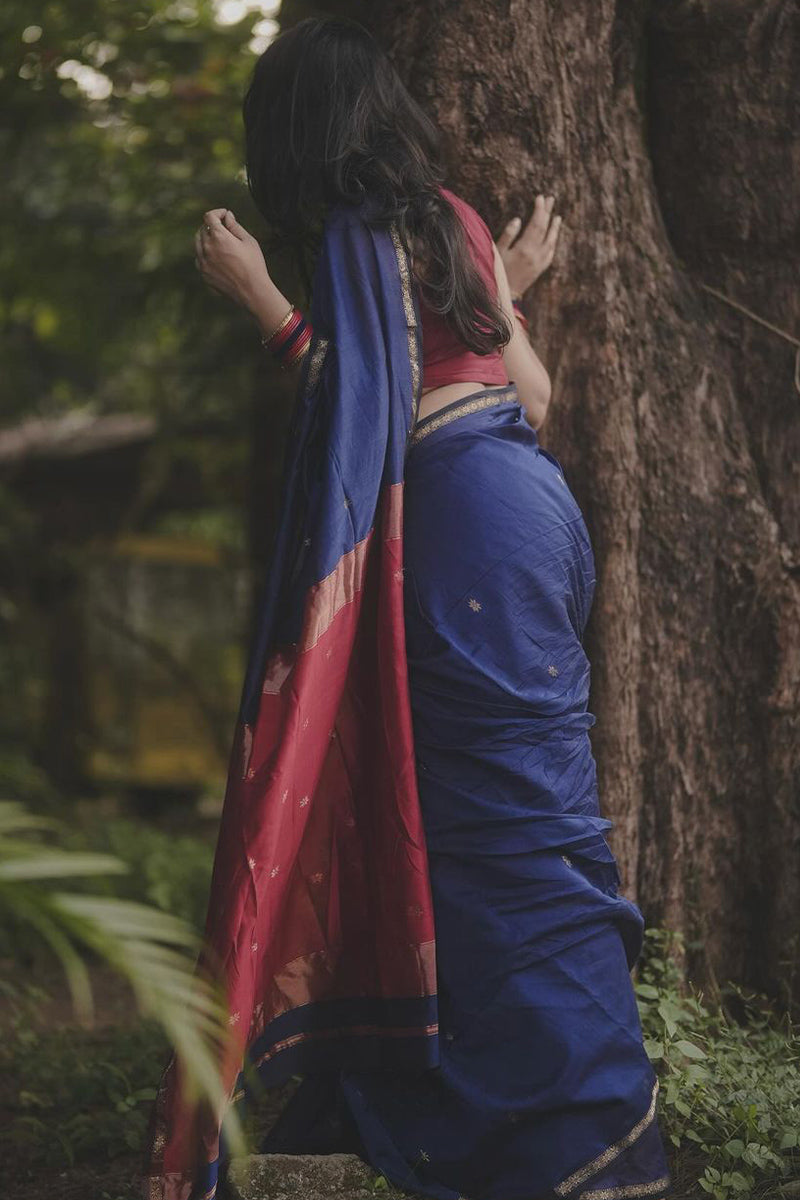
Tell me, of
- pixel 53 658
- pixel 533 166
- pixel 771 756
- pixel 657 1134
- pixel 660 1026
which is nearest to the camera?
pixel 657 1134

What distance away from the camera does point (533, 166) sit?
2732mm

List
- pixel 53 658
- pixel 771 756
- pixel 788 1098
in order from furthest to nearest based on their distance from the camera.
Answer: pixel 53 658 < pixel 771 756 < pixel 788 1098

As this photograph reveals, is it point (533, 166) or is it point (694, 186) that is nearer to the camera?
point (533, 166)

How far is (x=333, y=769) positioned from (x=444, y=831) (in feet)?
0.79

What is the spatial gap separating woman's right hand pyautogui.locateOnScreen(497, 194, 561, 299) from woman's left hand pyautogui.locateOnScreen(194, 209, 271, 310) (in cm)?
Result: 63

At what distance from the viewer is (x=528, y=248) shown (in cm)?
268

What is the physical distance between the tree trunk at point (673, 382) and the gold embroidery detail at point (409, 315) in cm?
49

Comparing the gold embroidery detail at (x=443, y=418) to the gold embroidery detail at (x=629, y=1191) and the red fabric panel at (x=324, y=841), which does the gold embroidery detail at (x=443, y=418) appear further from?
the gold embroidery detail at (x=629, y=1191)

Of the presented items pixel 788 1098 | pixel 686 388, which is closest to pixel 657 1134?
pixel 788 1098

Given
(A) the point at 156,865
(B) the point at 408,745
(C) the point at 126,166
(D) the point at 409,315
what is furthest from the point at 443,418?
(C) the point at 126,166

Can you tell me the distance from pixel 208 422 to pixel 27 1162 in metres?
5.76

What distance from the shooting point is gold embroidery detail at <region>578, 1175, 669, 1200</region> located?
2125 millimetres

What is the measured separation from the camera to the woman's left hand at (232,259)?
2264mm

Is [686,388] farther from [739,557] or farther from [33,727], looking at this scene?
[33,727]
